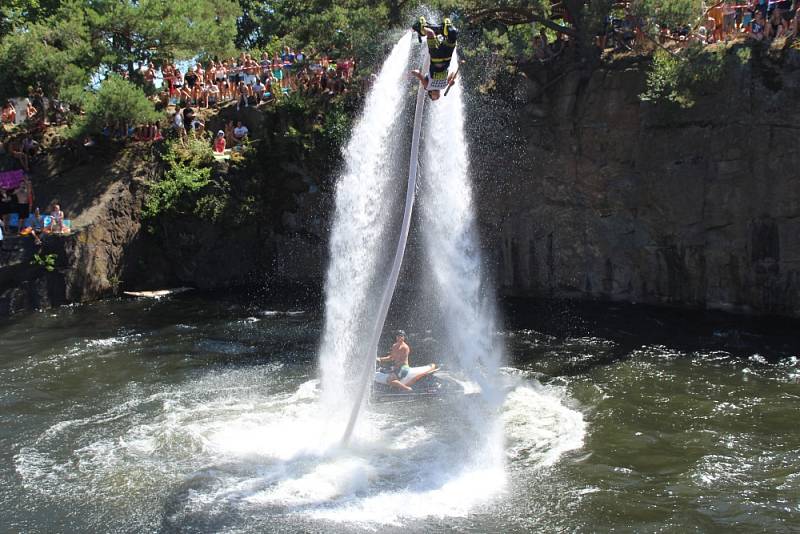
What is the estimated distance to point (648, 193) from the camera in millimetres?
20828

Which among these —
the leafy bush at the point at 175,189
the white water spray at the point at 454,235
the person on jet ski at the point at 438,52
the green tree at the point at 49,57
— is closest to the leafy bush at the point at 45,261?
the leafy bush at the point at 175,189

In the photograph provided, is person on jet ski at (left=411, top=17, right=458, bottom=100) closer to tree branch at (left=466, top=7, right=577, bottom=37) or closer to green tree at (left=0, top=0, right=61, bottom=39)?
tree branch at (left=466, top=7, right=577, bottom=37)

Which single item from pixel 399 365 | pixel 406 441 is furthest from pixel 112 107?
pixel 406 441

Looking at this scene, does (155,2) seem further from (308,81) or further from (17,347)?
(17,347)

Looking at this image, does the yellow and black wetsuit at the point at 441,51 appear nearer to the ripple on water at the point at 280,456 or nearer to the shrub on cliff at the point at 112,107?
the ripple on water at the point at 280,456

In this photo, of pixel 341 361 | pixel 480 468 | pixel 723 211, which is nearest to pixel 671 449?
pixel 480 468

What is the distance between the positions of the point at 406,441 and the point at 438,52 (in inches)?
237

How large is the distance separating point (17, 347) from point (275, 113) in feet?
35.7

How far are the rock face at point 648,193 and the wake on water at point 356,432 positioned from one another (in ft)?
22.8

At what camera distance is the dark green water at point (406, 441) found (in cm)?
1025

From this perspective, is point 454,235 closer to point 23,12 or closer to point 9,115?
point 9,115

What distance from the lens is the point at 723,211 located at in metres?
19.8

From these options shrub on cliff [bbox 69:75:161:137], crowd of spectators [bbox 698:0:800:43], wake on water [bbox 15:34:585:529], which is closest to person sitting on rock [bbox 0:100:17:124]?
shrub on cliff [bbox 69:75:161:137]

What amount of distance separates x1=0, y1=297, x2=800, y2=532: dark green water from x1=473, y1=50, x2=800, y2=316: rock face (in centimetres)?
197
